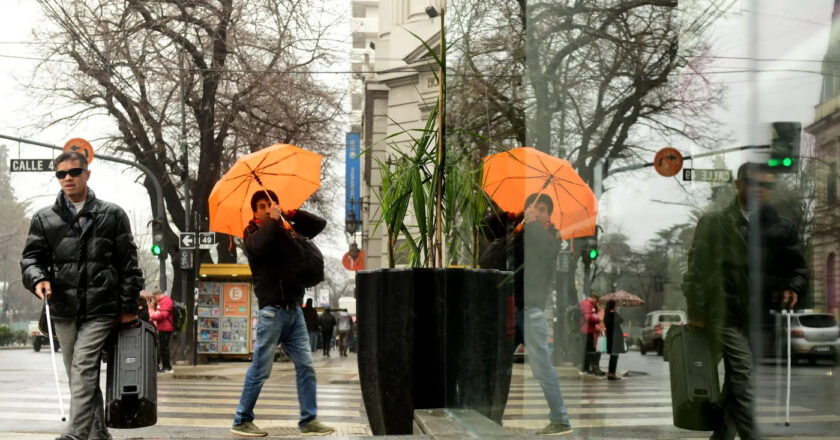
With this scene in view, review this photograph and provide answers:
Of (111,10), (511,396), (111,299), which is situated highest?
(111,10)

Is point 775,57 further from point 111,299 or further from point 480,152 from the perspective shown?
point 111,299

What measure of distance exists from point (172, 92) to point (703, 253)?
2365 cm

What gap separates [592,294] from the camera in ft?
9.44

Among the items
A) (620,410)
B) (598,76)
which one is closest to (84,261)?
(598,76)

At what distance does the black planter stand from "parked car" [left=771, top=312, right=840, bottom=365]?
3277 mm

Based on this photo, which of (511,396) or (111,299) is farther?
(111,299)

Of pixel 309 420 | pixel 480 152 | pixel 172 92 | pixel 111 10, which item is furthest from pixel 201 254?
pixel 480 152

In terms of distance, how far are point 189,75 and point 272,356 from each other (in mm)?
18294

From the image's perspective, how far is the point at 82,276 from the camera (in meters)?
5.44

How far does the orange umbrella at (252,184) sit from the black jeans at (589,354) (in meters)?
6.20

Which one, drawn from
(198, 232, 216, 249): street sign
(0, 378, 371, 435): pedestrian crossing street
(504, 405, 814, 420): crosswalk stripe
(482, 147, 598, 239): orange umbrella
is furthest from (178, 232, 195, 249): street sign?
(504, 405, 814, 420): crosswalk stripe

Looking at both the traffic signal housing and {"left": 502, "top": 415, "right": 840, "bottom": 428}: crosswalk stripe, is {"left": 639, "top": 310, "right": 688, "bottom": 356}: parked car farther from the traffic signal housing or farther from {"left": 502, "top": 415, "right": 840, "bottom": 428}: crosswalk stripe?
the traffic signal housing

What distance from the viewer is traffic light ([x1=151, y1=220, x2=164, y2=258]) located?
2264cm

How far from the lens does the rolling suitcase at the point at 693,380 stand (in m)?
2.11
